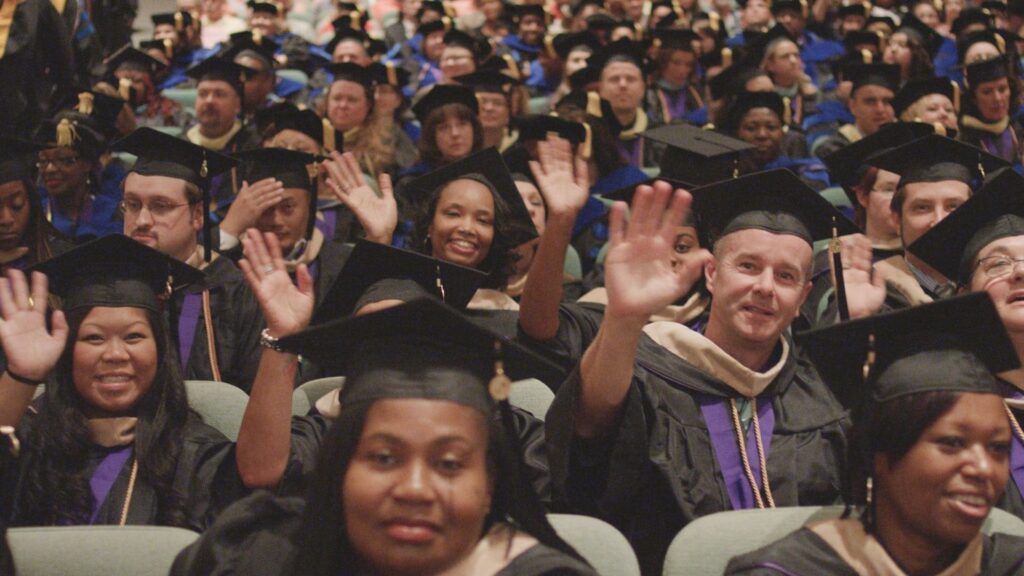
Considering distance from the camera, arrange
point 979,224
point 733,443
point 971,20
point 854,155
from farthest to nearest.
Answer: point 971,20 < point 854,155 < point 979,224 < point 733,443

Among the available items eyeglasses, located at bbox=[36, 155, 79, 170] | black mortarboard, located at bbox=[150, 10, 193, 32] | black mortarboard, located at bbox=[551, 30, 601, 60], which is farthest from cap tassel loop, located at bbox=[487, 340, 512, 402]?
black mortarboard, located at bbox=[150, 10, 193, 32]

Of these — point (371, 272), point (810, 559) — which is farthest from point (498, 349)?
point (371, 272)

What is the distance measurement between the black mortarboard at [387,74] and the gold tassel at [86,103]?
74.4 inches

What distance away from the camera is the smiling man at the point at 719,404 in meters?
2.39

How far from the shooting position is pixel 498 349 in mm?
1930

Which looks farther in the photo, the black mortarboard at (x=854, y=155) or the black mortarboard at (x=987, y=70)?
the black mortarboard at (x=987, y=70)

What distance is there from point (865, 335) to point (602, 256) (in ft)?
9.80

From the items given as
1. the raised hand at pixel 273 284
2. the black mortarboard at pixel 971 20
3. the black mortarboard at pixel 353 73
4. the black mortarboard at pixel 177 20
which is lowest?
the raised hand at pixel 273 284

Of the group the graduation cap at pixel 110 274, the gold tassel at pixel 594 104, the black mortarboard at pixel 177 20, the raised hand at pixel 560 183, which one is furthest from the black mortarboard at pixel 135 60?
the raised hand at pixel 560 183

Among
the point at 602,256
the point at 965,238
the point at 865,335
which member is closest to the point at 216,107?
the point at 602,256

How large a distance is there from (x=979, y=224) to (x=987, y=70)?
13.9 ft

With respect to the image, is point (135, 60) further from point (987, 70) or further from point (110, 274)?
point (987, 70)

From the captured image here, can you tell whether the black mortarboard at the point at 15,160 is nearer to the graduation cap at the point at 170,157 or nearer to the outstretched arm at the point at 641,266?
the graduation cap at the point at 170,157

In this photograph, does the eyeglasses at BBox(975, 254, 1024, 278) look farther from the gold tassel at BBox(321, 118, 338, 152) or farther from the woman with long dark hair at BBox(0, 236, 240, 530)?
the gold tassel at BBox(321, 118, 338, 152)
